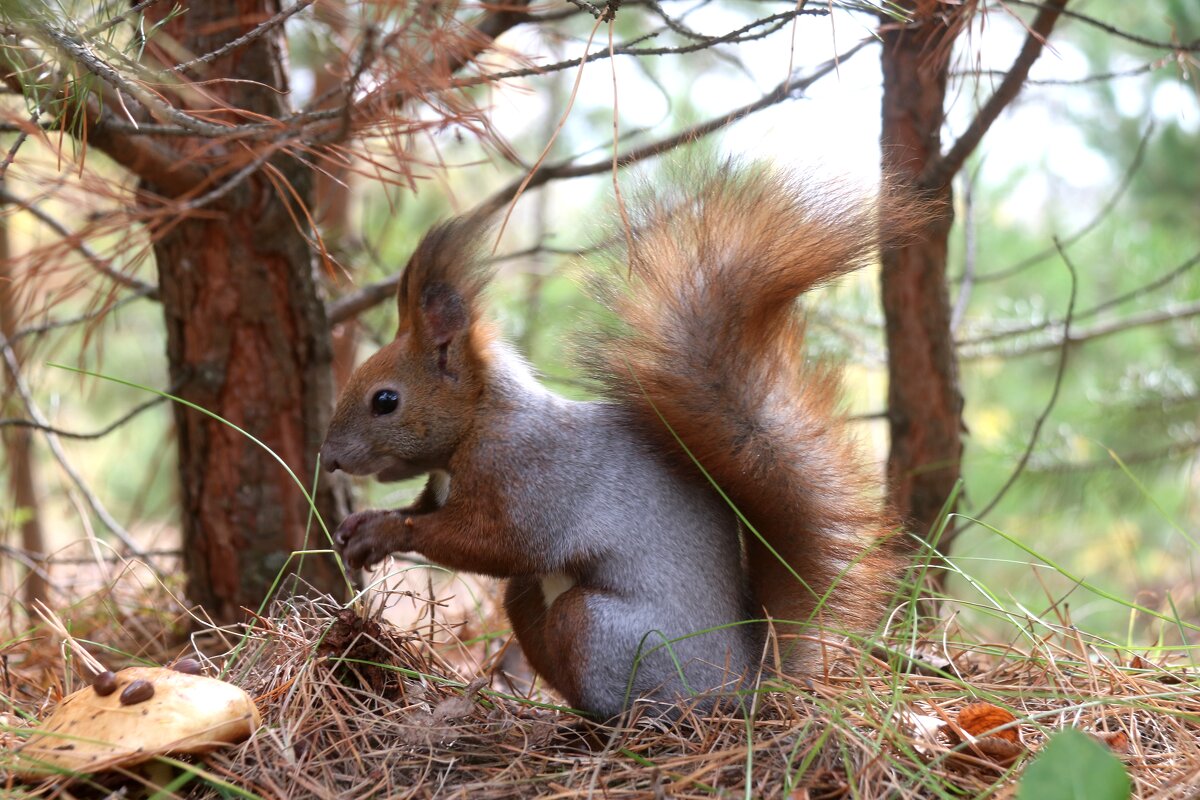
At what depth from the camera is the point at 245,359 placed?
2145 millimetres

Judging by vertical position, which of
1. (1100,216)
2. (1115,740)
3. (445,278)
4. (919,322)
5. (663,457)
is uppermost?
(1100,216)

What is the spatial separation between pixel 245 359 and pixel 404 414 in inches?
22.5

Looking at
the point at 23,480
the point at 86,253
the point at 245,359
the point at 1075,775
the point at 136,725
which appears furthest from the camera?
the point at 23,480

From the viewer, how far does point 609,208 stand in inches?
65.8

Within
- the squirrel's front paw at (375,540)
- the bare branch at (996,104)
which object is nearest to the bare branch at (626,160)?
the bare branch at (996,104)

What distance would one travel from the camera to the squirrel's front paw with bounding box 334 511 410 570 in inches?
66.7

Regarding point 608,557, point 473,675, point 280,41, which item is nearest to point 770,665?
point 608,557

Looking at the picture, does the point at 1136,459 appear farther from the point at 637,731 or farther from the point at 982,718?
the point at 637,731

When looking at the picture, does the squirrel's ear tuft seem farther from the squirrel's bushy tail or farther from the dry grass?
the dry grass

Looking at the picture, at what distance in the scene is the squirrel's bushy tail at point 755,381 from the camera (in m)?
1.57

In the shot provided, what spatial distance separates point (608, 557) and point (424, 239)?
2.04 feet

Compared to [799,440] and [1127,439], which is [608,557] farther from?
[1127,439]

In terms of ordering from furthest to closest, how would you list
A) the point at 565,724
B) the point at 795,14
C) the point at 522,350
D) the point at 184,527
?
1. the point at 184,527
2. the point at 522,350
3. the point at 565,724
4. the point at 795,14

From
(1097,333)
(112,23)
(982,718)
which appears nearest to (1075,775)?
(982,718)
